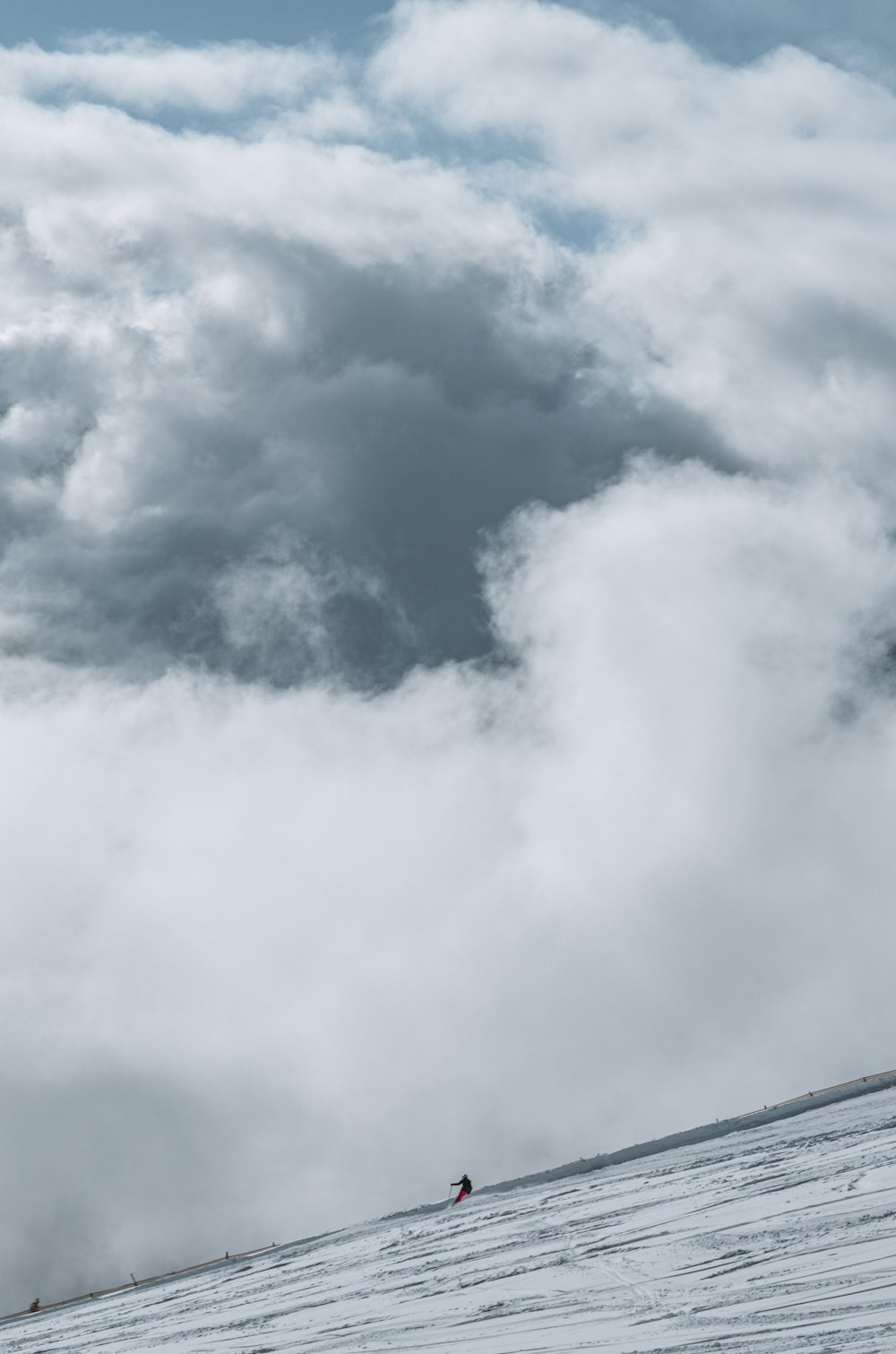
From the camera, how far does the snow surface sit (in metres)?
31.2

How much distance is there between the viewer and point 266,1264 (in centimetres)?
5238

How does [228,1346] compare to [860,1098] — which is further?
[860,1098]

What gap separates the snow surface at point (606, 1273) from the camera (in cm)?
3116

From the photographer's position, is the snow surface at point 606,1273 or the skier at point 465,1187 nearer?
the snow surface at point 606,1273

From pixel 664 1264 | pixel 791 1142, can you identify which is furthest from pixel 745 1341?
pixel 791 1142

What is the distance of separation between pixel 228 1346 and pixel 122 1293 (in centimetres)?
1814

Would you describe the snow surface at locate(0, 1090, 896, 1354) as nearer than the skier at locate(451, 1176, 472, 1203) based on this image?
Yes

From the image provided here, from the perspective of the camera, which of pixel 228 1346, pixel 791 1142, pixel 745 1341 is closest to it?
pixel 745 1341

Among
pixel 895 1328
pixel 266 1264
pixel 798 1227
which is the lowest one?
pixel 895 1328

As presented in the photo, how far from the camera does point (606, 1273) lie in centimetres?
3762

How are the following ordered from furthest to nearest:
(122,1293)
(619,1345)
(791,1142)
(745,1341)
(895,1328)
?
1. (122,1293)
2. (791,1142)
3. (619,1345)
4. (745,1341)
5. (895,1328)

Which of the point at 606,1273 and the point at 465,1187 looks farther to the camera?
the point at 465,1187

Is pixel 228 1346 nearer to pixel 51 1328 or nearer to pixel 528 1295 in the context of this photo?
pixel 528 1295

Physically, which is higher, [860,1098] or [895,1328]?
[860,1098]
